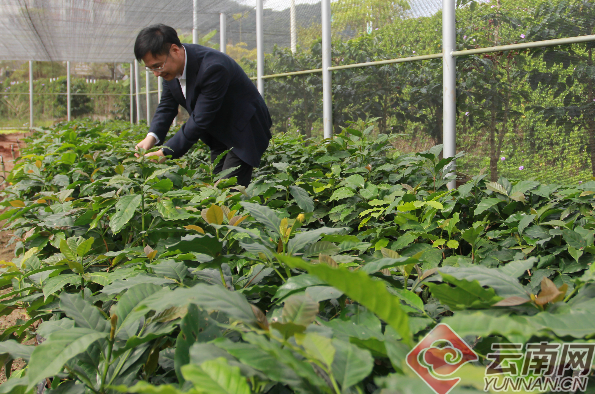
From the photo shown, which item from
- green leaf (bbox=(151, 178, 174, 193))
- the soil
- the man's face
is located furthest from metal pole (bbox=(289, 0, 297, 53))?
green leaf (bbox=(151, 178, 174, 193))

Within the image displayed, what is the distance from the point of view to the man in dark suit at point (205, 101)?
3527 millimetres

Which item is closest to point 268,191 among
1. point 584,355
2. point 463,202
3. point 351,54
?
point 463,202

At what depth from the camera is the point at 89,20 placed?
13219 millimetres

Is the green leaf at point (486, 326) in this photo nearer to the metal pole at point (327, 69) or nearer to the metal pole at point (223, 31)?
the metal pole at point (327, 69)

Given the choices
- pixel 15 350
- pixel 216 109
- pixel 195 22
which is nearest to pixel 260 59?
pixel 216 109

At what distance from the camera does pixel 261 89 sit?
7977mm

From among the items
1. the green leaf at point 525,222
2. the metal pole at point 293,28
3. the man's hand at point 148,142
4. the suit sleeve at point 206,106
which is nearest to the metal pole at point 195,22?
the metal pole at point 293,28

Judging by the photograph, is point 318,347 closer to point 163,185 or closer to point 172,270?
point 172,270

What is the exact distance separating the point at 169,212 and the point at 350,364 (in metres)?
1.20

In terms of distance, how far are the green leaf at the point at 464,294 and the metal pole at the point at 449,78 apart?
11.8 ft

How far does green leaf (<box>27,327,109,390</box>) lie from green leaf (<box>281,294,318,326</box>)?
1.05 ft

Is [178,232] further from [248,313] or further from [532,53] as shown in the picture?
[532,53]

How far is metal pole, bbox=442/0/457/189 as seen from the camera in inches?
172

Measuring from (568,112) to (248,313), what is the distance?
387 cm
